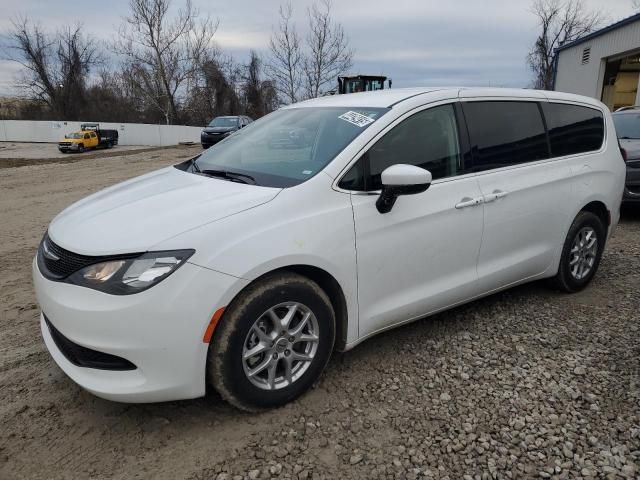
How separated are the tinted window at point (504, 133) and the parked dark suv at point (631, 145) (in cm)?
411

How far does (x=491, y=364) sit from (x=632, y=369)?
2.81 ft

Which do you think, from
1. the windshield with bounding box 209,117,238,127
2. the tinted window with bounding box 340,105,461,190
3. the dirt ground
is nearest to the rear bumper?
the tinted window with bounding box 340,105,461,190

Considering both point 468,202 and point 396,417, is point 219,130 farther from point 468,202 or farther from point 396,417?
point 396,417

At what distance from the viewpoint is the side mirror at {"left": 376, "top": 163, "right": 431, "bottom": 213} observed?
2.61 m

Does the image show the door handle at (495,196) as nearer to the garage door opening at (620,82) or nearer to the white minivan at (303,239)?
the white minivan at (303,239)

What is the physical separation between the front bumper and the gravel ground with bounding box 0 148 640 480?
12.6 inches

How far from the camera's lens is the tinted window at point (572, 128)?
387 centimetres

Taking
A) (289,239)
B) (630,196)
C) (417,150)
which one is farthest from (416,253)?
(630,196)

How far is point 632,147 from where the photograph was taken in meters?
7.21

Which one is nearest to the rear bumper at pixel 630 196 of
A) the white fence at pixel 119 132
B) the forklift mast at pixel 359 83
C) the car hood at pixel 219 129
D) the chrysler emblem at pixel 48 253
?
the chrysler emblem at pixel 48 253

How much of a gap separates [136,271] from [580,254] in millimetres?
3668

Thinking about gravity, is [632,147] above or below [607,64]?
below

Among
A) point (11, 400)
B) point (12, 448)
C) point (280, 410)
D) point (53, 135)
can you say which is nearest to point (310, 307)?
point (280, 410)

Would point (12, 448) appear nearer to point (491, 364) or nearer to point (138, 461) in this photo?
point (138, 461)
